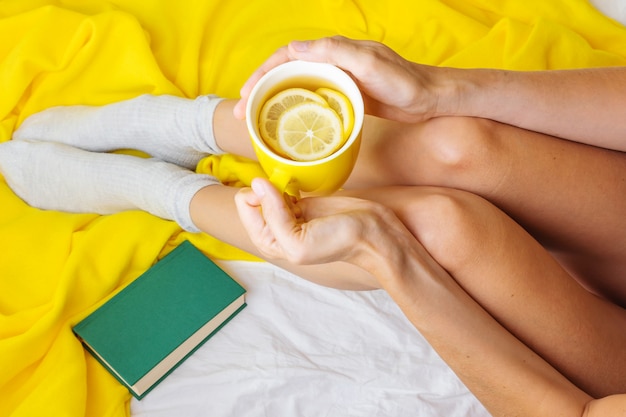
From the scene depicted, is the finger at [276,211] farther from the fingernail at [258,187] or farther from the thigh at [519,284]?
the thigh at [519,284]

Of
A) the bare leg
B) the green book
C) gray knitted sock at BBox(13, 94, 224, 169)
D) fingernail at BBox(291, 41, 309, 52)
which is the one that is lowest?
the green book

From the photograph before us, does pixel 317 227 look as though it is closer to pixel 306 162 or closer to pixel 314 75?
pixel 306 162

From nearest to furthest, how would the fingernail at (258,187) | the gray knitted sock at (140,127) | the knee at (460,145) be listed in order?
the fingernail at (258,187)
the knee at (460,145)
the gray knitted sock at (140,127)

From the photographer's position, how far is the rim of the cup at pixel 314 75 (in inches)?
25.3

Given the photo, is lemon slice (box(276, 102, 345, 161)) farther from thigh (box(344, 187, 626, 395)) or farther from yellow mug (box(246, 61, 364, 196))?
thigh (box(344, 187, 626, 395))

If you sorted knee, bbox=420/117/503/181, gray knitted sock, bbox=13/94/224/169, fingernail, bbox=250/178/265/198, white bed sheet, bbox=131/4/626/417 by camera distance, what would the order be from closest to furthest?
fingernail, bbox=250/178/265/198, knee, bbox=420/117/503/181, white bed sheet, bbox=131/4/626/417, gray knitted sock, bbox=13/94/224/169

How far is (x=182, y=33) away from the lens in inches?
50.2

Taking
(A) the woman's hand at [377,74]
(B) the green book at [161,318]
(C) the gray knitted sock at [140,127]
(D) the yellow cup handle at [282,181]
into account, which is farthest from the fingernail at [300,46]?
(B) the green book at [161,318]

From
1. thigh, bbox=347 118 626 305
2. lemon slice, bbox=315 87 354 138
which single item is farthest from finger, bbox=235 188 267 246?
thigh, bbox=347 118 626 305

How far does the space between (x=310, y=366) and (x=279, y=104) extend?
47cm

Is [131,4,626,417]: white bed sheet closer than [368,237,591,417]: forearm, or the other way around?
[368,237,591,417]: forearm

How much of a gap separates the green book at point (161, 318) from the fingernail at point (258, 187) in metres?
0.40

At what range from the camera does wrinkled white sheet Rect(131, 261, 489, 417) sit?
0.94 metres

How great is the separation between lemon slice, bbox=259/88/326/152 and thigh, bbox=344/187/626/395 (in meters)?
0.18
